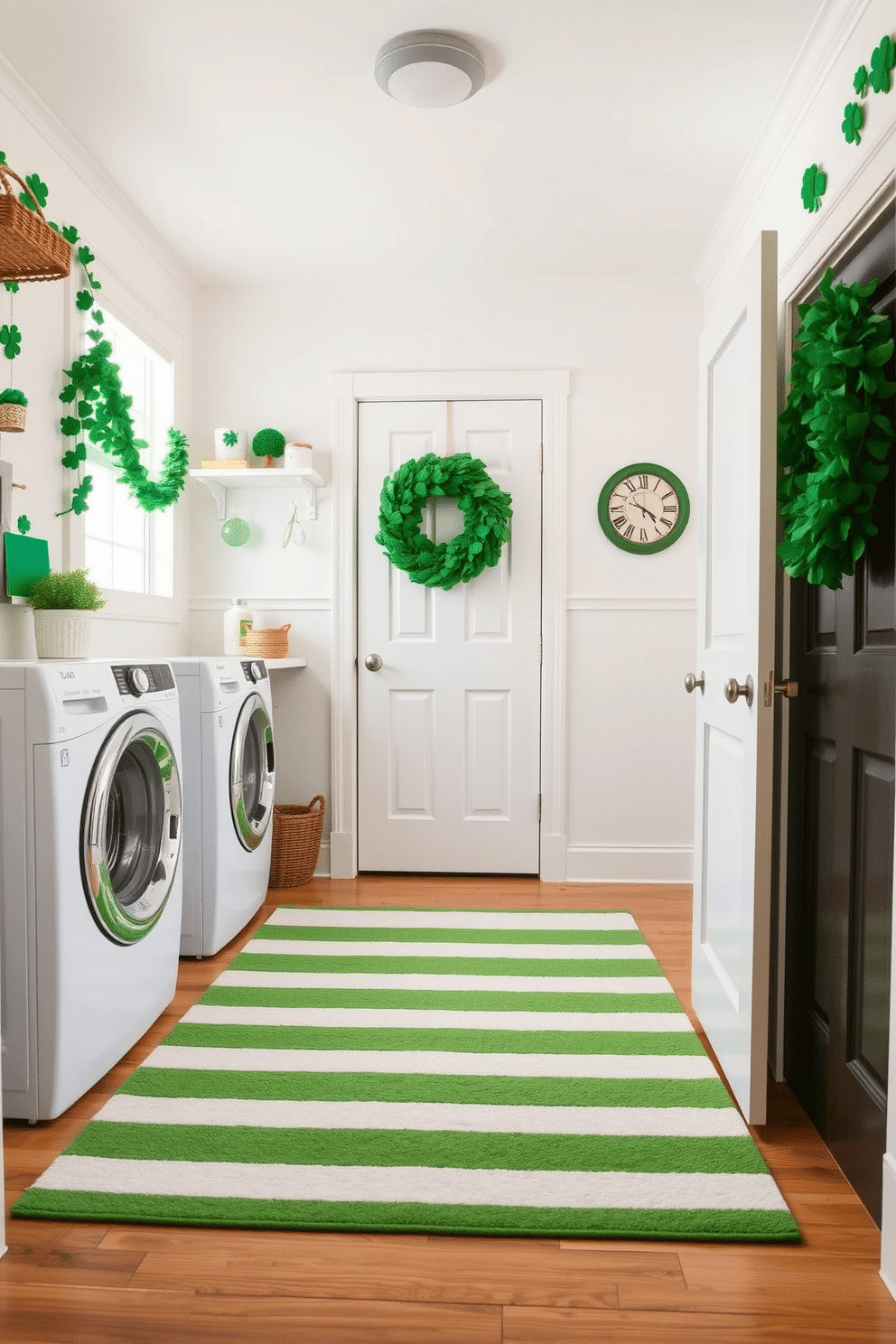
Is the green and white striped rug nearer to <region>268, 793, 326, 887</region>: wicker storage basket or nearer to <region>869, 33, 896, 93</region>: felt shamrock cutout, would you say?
<region>268, 793, 326, 887</region>: wicker storage basket

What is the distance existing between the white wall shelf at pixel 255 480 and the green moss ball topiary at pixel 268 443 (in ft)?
0.20

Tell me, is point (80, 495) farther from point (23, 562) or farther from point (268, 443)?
point (268, 443)

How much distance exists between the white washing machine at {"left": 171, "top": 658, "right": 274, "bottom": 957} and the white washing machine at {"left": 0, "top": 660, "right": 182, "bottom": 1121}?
0.54m

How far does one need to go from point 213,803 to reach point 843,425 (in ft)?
6.47

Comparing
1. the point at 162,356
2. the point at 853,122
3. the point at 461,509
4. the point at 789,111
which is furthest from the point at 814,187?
the point at 162,356

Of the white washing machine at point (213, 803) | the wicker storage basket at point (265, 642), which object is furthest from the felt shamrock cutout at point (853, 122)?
the wicker storage basket at point (265, 642)

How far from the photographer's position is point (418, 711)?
386 centimetres

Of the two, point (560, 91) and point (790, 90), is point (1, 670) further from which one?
point (790, 90)

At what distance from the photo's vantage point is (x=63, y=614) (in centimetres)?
237

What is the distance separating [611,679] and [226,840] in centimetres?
172

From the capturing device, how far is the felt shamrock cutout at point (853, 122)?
6.08 feet

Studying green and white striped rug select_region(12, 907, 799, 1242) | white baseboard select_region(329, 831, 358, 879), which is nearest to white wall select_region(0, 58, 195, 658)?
white baseboard select_region(329, 831, 358, 879)

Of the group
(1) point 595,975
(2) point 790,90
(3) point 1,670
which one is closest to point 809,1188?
(1) point 595,975

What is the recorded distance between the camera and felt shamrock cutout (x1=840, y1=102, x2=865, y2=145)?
1.85 meters
